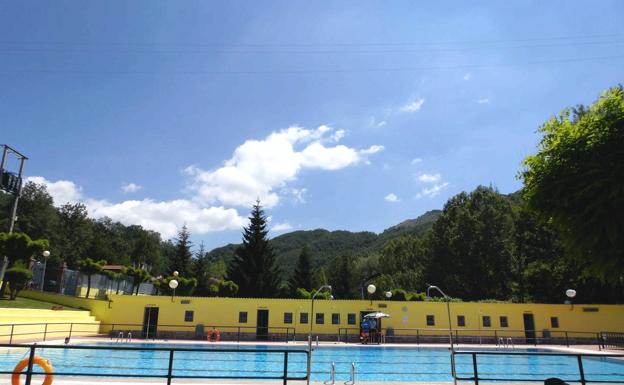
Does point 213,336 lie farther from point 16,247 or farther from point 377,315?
point 16,247

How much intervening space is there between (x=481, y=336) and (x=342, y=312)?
900 centimetres

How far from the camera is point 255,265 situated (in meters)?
43.9

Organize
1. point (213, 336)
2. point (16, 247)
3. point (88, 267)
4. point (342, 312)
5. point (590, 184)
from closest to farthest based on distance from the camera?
point (590, 184), point (213, 336), point (16, 247), point (342, 312), point (88, 267)

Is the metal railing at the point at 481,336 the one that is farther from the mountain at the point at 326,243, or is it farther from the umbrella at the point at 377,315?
the mountain at the point at 326,243

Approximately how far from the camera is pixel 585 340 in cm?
2773

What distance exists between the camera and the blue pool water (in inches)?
565

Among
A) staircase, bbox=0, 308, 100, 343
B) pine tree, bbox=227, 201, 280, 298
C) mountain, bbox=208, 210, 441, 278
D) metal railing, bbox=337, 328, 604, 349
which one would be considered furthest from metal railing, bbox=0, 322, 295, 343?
mountain, bbox=208, 210, 441, 278

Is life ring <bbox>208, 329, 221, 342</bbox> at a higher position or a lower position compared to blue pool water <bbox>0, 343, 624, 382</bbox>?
higher

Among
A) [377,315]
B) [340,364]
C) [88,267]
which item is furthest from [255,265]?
[340,364]

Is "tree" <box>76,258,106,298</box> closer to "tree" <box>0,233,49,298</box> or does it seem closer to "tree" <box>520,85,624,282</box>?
"tree" <box>0,233,49,298</box>

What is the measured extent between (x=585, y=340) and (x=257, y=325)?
20800 millimetres

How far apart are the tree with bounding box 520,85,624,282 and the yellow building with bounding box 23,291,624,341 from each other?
1816 cm

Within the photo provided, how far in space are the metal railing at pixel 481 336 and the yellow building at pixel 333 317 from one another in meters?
0.06

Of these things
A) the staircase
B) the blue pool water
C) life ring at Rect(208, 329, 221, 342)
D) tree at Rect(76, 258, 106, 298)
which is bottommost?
the blue pool water
